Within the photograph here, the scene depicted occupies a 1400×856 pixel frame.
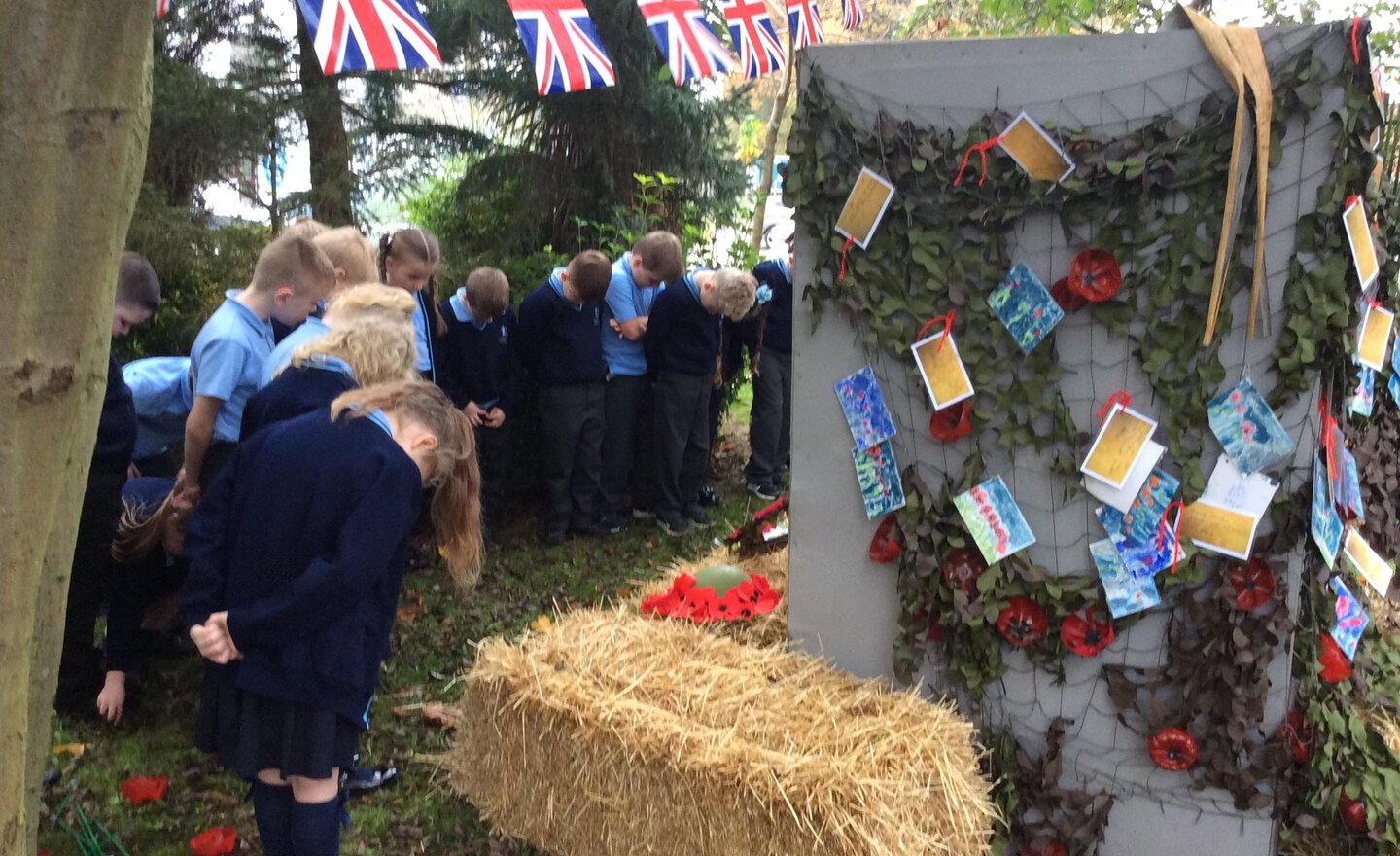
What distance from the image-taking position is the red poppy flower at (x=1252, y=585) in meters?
2.80

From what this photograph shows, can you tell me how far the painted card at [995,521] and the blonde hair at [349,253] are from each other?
8.26ft

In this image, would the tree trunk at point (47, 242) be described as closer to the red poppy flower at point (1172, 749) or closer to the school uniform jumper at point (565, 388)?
the red poppy flower at point (1172, 749)

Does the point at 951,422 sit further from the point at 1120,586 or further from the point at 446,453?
the point at 446,453

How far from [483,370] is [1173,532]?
4103mm

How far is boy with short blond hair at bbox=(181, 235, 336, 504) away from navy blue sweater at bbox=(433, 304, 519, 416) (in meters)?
2.00

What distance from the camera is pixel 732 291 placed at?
624 cm

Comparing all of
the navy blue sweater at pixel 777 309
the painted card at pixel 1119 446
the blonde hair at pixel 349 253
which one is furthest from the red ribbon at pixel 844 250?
the navy blue sweater at pixel 777 309

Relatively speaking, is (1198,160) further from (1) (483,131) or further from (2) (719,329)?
(1) (483,131)

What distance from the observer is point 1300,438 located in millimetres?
2723

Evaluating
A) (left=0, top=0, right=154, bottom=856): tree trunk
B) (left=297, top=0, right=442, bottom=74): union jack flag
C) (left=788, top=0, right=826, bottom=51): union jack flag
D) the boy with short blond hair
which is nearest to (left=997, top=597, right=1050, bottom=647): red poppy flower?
(left=0, top=0, right=154, bottom=856): tree trunk

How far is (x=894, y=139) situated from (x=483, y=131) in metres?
6.07

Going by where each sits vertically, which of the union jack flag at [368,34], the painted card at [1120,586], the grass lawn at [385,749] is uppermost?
the union jack flag at [368,34]

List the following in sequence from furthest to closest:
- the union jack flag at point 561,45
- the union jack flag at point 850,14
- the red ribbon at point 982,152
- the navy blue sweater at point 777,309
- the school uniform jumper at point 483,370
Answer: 1. the union jack flag at point 850,14
2. the navy blue sweater at point 777,309
3. the school uniform jumper at point 483,370
4. the union jack flag at point 561,45
5. the red ribbon at point 982,152

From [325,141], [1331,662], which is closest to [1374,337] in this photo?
[1331,662]
